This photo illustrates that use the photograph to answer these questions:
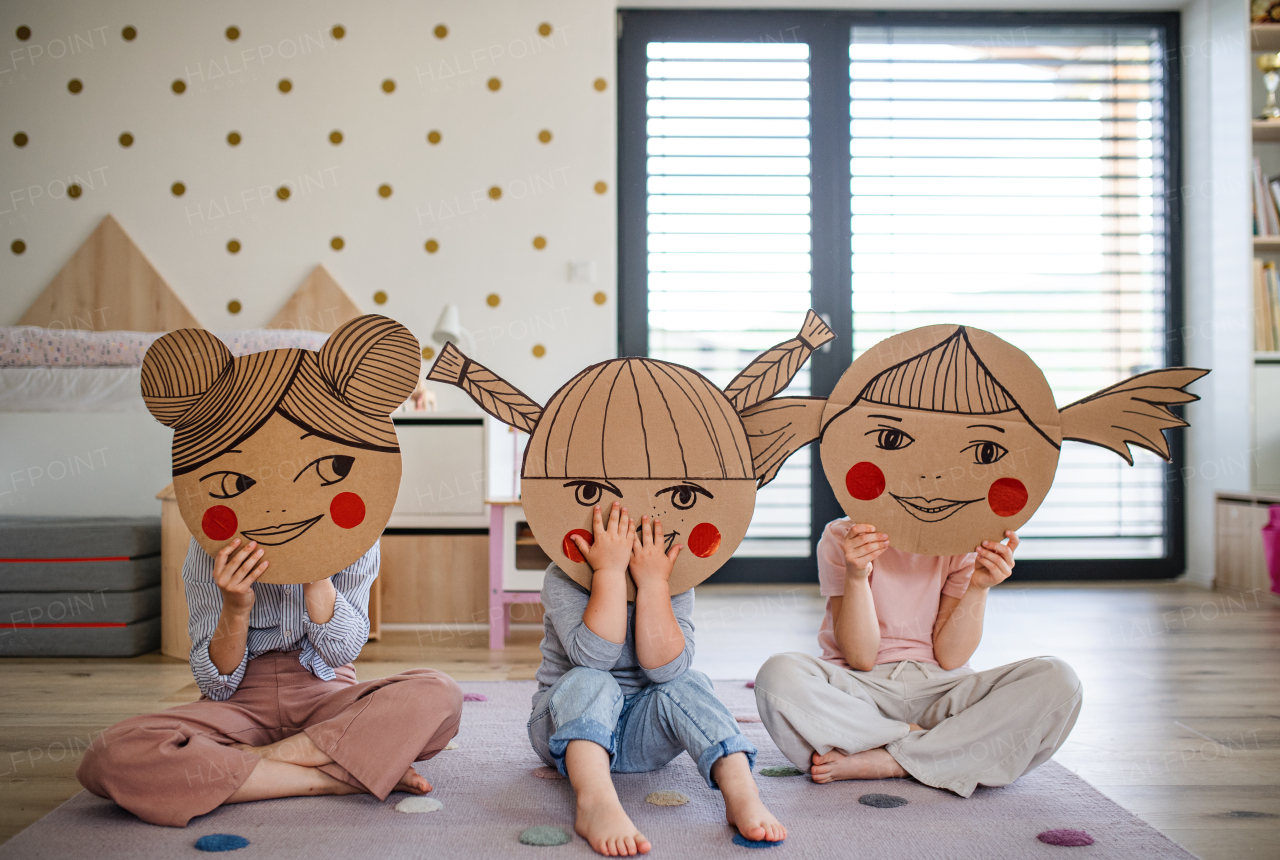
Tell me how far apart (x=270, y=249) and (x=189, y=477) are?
2066 mm

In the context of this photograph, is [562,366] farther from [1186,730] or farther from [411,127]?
[1186,730]

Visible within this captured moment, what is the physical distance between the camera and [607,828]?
1011 mm

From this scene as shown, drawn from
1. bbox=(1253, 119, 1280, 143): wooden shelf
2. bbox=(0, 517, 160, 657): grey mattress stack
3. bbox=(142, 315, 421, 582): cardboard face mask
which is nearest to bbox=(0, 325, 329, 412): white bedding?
bbox=(0, 517, 160, 657): grey mattress stack

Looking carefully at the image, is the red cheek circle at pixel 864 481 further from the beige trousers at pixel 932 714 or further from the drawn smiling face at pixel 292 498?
the drawn smiling face at pixel 292 498

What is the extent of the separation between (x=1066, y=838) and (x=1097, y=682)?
92 cm

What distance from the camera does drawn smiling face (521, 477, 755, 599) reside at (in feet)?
3.89

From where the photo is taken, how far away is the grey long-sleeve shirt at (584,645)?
1147mm

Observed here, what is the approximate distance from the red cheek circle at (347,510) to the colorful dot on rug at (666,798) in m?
0.56

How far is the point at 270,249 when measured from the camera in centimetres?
297

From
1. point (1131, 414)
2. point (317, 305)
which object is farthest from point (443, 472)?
point (1131, 414)

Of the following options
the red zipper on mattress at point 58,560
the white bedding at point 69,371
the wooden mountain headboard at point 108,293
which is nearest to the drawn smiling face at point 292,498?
the red zipper on mattress at point 58,560

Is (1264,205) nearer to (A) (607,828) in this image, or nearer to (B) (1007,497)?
(B) (1007,497)

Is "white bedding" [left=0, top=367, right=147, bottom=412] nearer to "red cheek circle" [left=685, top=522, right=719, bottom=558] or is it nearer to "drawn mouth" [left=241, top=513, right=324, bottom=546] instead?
"drawn mouth" [left=241, top=513, right=324, bottom=546]

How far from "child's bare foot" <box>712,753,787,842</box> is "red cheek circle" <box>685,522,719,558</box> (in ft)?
0.88
